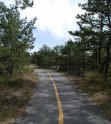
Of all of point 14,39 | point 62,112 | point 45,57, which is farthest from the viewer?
point 45,57

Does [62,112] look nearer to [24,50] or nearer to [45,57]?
[24,50]

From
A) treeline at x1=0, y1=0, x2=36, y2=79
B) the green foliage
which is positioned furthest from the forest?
the green foliage

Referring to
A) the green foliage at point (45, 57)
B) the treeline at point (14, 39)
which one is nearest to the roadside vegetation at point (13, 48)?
the treeline at point (14, 39)

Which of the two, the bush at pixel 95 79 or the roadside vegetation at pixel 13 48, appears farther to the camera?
the bush at pixel 95 79

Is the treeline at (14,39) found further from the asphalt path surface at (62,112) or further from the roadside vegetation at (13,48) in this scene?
the asphalt path surface at (62,112)

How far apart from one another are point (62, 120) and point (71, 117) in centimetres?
81

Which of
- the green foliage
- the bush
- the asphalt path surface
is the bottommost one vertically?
the asphalt path surface

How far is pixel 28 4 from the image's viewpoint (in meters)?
20.0

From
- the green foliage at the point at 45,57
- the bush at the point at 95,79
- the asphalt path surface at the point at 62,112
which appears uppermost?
the green foliage at the point at 45,57

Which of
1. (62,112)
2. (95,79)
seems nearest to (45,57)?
(95,79)

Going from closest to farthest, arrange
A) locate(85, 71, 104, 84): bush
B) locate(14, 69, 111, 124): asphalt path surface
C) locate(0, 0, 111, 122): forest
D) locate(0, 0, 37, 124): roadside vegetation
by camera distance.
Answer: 1. locate(14, 69, 111, 124): asphalt path surface
2. locate(0, 0, 111, 122): forest
3. locate(0, 0, 37, 124): roadside vegetation
4. locate(85, 71, 104, 84): bush

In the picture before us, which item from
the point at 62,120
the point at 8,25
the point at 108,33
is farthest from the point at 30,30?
the point at 62,120

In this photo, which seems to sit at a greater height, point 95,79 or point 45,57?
point 45,57

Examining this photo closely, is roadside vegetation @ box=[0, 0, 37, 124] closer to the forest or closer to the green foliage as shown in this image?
the forest
